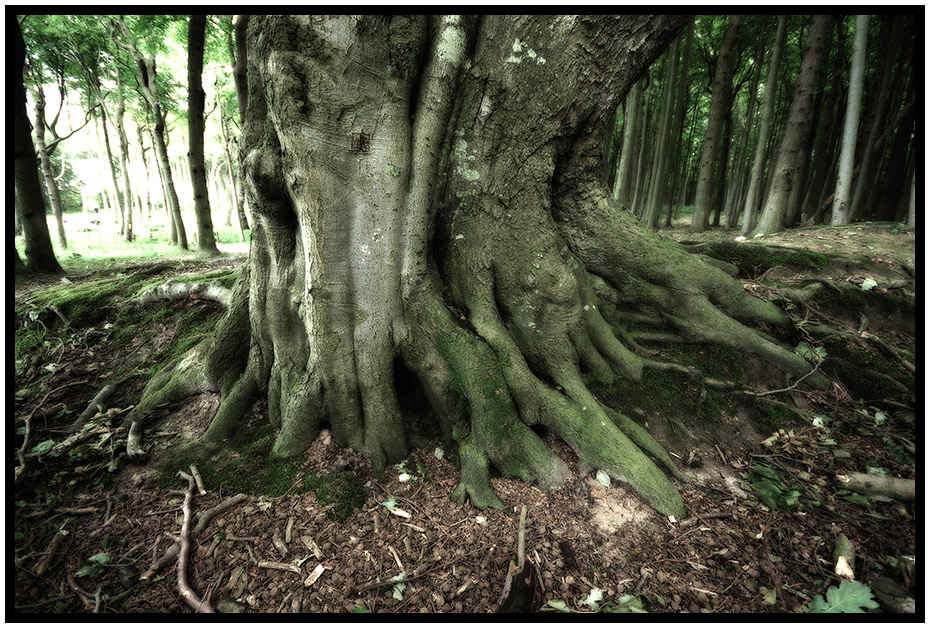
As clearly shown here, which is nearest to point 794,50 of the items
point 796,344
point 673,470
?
point 796,344

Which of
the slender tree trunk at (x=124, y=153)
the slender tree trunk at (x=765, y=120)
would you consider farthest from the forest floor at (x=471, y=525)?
the slender tree trunk at (x=124, y=153)

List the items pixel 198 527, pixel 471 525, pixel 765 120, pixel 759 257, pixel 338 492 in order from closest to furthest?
1. pixel 198 527
2. pixel 471 525
3. pixel 338 492
4. pixel 759 257
5. pixel 765 120

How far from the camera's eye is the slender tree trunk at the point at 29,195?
21.4ft

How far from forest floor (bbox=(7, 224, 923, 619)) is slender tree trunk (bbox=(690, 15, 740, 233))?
356 inches

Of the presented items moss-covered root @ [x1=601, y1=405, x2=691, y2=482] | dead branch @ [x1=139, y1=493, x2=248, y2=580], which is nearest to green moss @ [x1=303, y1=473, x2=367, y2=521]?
dead branch @ [x1=139, y1=493, x2=248, y2=580]

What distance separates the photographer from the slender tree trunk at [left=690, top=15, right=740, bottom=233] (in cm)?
967

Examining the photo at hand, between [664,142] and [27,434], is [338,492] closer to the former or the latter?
[27,434]

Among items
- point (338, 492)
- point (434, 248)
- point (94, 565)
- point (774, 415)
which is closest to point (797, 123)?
point (774, 415)

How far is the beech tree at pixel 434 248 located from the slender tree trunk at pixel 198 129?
712cm

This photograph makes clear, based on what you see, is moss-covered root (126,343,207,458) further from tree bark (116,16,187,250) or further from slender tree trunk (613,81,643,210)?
slender tree trunk (613,81,643,210)

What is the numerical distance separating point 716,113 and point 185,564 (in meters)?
13.5

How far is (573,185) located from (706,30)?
16.8 meters

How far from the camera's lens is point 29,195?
22.6ft

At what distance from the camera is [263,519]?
7.73 ft
